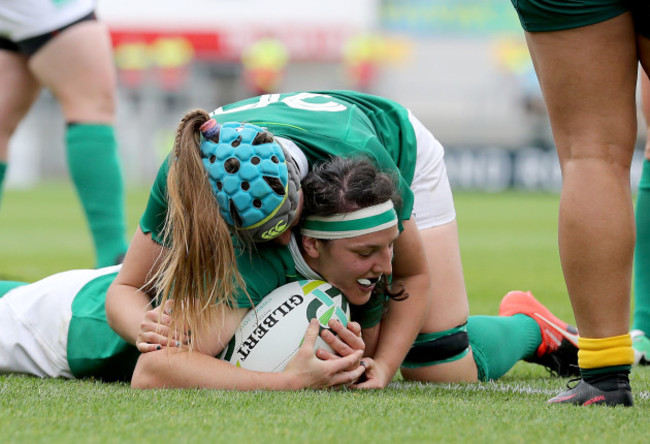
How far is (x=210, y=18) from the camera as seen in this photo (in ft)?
107

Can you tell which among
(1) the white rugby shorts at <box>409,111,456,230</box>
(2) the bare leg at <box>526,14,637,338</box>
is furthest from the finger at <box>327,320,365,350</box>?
(1) the white rugby shorts at <box>409,111,456,230</box>

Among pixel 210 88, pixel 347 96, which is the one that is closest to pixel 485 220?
pixel 347 96

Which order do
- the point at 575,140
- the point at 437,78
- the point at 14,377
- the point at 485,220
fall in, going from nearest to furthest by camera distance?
the point at 575,140, the point at 14,377, the point at 485,220, the point at 437,78

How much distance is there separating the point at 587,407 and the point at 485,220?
10.8 meters

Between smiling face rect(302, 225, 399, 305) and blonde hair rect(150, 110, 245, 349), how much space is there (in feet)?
0.86

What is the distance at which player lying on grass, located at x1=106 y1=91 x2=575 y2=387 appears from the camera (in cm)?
260

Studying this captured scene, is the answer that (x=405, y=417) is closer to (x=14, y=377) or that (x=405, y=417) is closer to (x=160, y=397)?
(x=160, y=397)

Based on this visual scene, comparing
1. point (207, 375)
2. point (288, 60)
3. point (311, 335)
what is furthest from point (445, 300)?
point (288, 60)

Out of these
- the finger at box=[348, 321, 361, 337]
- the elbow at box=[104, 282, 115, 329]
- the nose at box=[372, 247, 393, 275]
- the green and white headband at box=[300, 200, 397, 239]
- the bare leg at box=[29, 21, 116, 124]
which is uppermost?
the bare leg at box=[29, 21, 116, 124]

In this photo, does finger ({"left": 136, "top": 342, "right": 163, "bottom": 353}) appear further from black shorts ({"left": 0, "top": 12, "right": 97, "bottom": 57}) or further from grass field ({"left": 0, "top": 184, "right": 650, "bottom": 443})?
black shorts ({"left": 0, "top": 12, "right": 97, "bottom": 57})

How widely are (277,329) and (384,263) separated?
36 cm

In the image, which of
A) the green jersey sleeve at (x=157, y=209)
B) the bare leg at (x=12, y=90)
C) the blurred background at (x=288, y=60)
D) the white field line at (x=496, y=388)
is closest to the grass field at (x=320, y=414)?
the white field line at (x=496, y=388)

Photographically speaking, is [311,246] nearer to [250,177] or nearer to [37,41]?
[250,177]

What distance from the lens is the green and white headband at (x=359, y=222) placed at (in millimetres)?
2729
